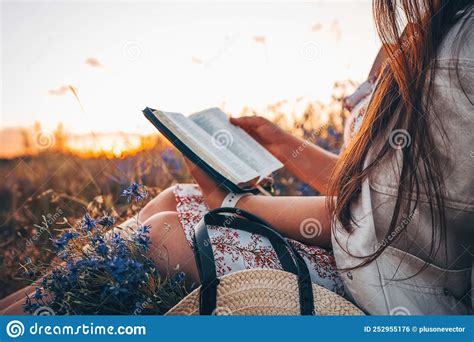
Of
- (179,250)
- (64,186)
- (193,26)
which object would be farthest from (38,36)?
(179,250)

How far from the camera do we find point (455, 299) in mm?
1286

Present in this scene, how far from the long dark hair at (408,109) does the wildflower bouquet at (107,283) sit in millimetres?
541

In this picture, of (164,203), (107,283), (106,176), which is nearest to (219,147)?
(164,203)

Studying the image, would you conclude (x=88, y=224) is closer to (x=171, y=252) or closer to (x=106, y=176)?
(x=171, y=252)

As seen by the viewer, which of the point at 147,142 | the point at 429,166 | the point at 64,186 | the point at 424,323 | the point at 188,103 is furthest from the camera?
the point at 64,186

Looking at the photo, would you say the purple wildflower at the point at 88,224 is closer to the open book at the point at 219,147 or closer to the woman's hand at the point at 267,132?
the open book at the point at 219,147

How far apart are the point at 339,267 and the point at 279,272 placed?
0.20 m

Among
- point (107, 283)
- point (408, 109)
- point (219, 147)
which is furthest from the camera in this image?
point (219, 147)

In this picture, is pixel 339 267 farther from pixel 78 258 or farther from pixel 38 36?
pixel 38 36

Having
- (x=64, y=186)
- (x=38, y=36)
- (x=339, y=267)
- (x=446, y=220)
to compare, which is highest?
(x=38, y=36)

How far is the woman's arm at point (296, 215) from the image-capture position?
1.44 meters


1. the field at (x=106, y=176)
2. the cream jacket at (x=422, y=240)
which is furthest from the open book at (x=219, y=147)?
the field at (x=106, y=176)

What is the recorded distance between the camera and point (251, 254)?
4.34 ft

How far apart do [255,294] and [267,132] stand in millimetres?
911
